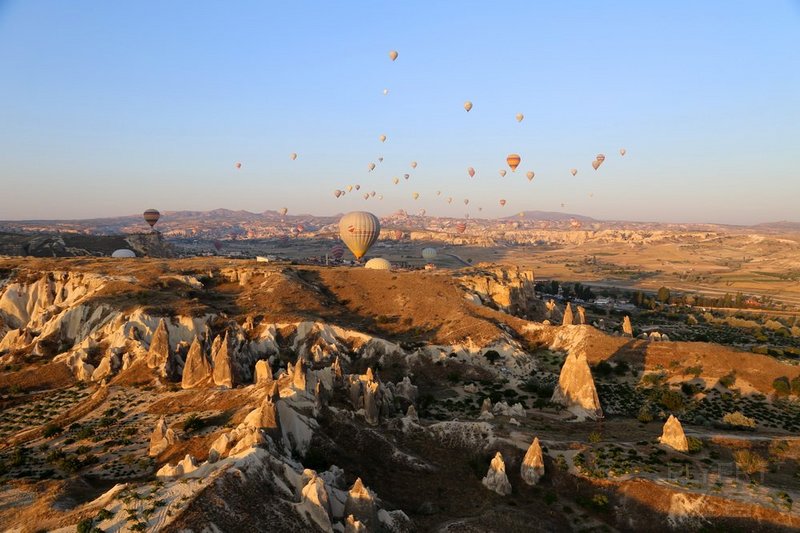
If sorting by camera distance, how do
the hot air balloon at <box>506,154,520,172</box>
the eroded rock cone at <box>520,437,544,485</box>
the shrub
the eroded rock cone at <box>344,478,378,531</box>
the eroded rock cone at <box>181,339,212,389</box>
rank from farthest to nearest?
1. the hot air balloon at <box>506,154,520,172</box>
2. the eroded rock cone at <box>181,339,212,389</box>
3. the shrub
4. the eroded rock cone at <box>520,437,544,485</box>
5. the eroded rock cone at <box>344,478,378,531</box>

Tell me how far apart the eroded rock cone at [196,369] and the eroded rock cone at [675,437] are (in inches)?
1567

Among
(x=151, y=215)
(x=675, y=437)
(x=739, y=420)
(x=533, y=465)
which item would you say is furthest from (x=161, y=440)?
(x=151, y=215)

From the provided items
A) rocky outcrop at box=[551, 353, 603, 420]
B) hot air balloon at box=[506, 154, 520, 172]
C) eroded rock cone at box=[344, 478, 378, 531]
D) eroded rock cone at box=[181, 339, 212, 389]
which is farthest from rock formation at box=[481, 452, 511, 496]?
hot air balloon at box=[506, 154, 520, 172]

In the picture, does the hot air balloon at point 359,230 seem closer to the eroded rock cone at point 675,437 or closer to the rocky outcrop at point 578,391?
the rocky outcrop at point 578,391

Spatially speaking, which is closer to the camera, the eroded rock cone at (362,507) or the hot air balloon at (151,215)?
the eroded rock cone at (362,507)

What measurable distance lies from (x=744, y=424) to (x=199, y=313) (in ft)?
198

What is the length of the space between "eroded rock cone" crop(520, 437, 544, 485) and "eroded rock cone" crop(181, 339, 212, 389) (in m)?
30.1

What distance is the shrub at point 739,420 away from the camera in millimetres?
44219

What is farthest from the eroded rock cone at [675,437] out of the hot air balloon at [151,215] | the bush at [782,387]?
the hot air balloon at [151,215]

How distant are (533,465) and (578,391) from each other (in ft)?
53.9

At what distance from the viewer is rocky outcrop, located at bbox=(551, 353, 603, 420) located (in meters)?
47.2

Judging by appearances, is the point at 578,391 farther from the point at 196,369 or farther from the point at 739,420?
the point at 196,369

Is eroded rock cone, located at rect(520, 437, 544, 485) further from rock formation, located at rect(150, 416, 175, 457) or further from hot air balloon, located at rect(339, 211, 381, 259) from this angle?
hot air balloon, located at rect(339, 211, 381, 259)

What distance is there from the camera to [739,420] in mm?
44531
